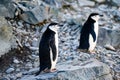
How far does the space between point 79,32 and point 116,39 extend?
74 cm

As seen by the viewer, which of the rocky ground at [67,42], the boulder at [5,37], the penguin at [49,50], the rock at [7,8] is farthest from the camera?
the rock at [7,8]

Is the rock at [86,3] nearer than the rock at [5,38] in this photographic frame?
No

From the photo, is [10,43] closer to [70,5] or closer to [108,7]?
[70,5]

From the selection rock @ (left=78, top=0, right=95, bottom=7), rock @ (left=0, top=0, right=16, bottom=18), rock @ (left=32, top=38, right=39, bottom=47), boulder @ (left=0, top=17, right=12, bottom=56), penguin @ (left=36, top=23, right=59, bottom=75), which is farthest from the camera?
rock @ (left=78, top=0, right=95, bottom=7)

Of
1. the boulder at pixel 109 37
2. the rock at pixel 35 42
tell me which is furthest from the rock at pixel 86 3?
the rock at pixel 35 42

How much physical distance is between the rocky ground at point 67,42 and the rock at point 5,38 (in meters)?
0.09

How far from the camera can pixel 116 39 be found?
7.50 metres

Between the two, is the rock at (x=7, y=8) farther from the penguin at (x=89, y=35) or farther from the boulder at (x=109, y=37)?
the boulder at (x=109, y=37)

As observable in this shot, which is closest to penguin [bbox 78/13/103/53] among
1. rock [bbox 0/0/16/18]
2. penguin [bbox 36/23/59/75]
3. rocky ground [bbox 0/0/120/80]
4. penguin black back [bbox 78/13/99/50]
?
penguin black back [bbox 78/13/99/50]

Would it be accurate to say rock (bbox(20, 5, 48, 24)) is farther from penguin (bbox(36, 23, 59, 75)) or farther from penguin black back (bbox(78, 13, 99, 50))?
penguin (bbox(36, 23, 59, 75))

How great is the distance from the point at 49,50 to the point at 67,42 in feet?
6.23

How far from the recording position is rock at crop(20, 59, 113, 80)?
5.35 metres

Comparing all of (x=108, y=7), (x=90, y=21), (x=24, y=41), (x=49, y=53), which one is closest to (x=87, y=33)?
(x=90, y=21)

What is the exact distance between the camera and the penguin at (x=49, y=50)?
5648 mm
